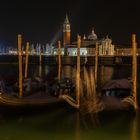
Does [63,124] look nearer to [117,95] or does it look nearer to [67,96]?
[67,96]

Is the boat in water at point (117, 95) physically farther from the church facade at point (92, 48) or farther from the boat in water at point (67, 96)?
the church facade at point (92, 48)

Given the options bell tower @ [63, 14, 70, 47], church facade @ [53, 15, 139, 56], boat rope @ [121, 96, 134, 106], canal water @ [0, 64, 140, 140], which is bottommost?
canal water @ [0, 64, 140, 140]

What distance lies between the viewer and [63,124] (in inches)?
449

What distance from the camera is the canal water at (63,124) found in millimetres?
10273

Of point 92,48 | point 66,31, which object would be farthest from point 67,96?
point 66,31

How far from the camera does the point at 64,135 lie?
10.4 metres

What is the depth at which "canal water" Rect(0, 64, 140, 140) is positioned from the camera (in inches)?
404

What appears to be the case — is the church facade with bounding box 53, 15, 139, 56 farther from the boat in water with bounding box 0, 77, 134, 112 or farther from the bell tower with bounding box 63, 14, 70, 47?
the boat in water with bounding box 0, 77, 134, 112

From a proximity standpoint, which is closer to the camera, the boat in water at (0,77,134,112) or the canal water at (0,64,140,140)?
the canal water at (0,64,140,140)

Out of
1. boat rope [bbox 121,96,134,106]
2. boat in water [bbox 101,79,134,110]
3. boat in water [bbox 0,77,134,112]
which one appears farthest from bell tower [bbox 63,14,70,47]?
boat rope [bbox 121,96,134,106]

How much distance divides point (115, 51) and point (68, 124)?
76174 mm

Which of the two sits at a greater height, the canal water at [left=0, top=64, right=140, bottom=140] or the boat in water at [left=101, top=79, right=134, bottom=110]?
the boat in water at [left=101, top=79, right=134, bottom=110]

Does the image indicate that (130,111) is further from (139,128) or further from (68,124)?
(68,124)

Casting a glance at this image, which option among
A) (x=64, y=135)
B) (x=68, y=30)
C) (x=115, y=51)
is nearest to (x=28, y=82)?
(x=64, y=135)
